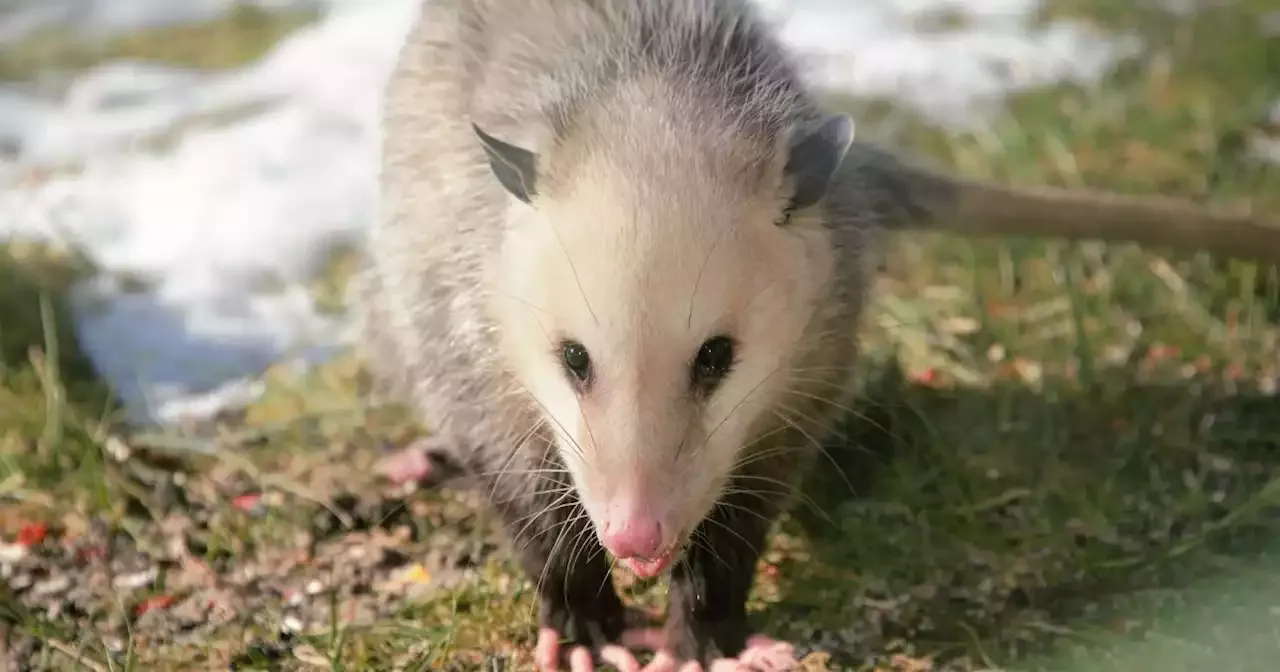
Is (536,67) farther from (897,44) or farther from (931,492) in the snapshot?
(897,44)

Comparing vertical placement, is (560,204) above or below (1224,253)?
above

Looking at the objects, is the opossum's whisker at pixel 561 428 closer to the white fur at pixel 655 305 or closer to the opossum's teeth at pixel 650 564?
the white fur at pixel 655 305

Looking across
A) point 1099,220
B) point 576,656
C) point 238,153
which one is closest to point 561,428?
point 576,656

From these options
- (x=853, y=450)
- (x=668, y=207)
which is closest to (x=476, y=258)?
(x=668, y=207)

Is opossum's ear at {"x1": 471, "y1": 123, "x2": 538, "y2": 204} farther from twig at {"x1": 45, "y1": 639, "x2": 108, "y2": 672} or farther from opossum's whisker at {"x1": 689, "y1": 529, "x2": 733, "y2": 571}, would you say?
twig at {"x1": 45, "y1": 639, "x2": 108, "y2": 672}

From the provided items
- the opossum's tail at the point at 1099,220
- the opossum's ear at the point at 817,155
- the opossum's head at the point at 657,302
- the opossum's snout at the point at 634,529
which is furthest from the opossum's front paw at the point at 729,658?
the opossum's tail at the point at 1099,220
